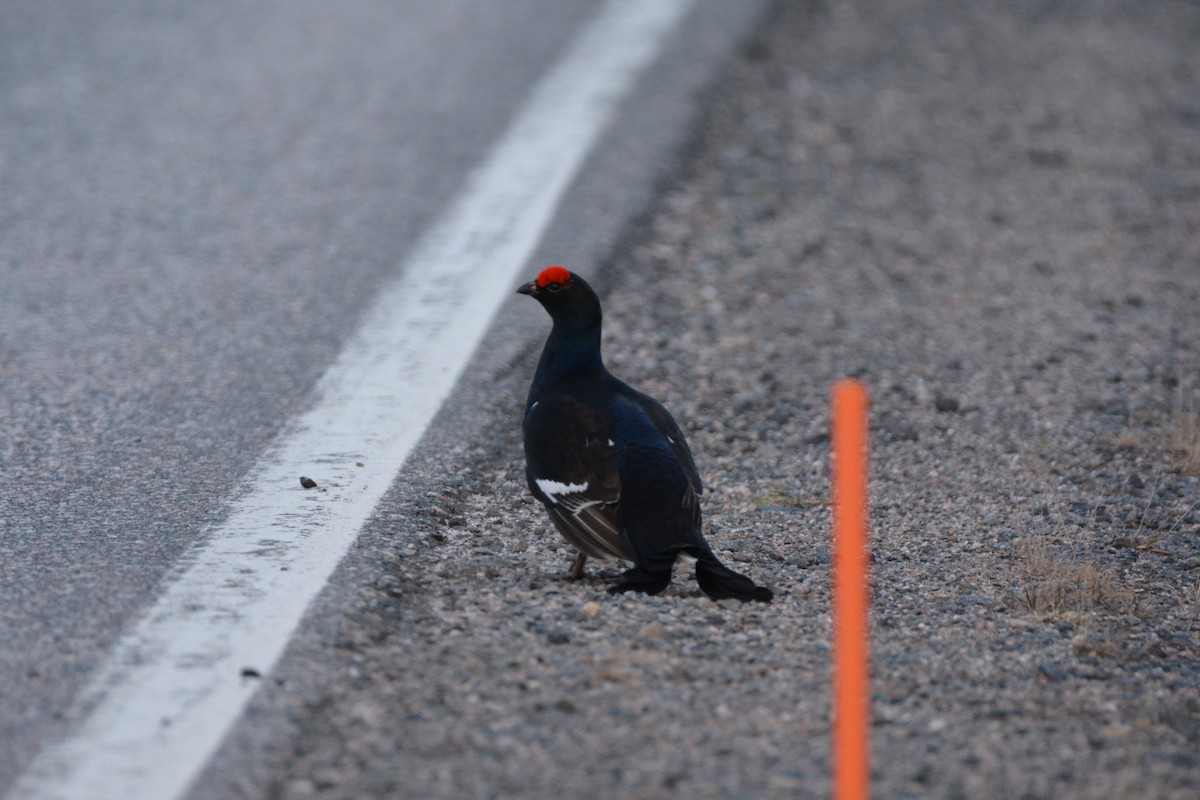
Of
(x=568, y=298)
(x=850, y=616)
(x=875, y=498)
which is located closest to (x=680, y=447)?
(x=568, y=298)

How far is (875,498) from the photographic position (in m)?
4.77

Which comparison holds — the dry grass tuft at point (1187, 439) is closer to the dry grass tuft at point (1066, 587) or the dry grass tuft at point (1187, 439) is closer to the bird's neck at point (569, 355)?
the dry grass tuft at point (1066, 587)

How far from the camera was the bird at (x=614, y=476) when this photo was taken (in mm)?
3912

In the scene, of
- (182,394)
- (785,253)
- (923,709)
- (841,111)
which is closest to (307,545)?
(182,394)

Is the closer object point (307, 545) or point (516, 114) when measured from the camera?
→ point (307, 545)

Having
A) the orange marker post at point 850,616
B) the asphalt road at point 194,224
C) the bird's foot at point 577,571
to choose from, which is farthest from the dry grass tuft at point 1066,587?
the asphalt road at point 194,224

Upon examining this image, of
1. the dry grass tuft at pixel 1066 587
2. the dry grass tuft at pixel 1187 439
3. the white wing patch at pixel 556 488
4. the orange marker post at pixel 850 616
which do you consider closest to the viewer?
the orange marker post at pixel 850 616

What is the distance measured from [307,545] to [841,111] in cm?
560

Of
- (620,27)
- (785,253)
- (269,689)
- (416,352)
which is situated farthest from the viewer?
(620,27)

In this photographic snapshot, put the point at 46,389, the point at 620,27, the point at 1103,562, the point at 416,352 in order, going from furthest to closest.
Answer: the point at 620,27, the point at 416,352, the point at 46,389, the point at 1103,562

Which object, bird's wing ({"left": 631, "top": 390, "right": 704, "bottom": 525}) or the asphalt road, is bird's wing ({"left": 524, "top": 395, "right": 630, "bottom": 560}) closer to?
bird's wing ({"left": 631, "top": 390, "right": 704, "bottom": 525})

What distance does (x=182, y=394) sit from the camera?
16.9 ft

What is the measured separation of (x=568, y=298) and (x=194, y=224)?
2.63 m

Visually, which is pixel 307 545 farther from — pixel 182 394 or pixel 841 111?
pixel 841 111
